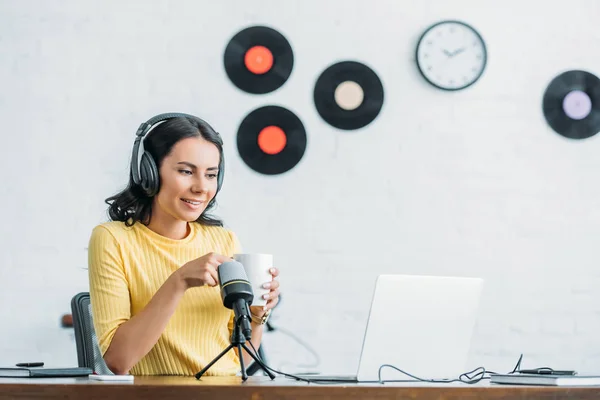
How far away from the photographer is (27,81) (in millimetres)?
2900

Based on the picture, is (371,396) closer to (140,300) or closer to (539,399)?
(539,399)

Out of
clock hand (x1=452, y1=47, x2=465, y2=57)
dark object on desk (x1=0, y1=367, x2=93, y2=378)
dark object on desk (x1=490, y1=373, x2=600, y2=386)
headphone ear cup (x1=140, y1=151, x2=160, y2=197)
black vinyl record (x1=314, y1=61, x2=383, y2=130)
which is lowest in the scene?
dark object on desk (x1=0, y1=367, x2=93, y2=378)

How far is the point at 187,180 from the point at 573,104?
1.92 meters

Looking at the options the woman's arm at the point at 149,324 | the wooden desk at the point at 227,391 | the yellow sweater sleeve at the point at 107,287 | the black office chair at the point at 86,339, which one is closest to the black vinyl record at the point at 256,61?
the black office chair at the point at 86,339

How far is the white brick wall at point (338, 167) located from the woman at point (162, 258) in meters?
1.16

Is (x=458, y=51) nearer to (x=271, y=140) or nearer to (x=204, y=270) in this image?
(x=271, y=140)

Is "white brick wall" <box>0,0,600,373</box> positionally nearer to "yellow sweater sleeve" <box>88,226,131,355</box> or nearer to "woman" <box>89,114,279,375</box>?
"woman" <box>89,114,279,375</box>

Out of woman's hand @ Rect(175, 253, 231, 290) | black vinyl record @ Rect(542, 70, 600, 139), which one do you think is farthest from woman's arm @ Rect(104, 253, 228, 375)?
black vinyl record @ Rect(542, 70, 600, 139)

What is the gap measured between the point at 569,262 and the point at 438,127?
2.33ft

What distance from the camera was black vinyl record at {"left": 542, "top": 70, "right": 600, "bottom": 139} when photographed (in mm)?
3082

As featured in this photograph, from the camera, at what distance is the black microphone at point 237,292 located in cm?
125

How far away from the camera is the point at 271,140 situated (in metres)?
2.96

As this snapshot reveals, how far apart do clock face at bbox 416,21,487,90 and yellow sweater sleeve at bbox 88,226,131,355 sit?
1.72 meters

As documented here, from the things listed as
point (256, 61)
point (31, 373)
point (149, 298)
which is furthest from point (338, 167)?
point (31, 373)
